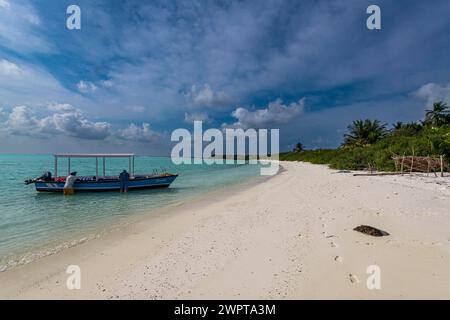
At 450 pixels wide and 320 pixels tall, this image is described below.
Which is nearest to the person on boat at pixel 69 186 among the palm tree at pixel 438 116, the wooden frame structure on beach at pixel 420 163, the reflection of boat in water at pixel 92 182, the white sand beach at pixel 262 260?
the reflection of boat in water at pixel 92 182

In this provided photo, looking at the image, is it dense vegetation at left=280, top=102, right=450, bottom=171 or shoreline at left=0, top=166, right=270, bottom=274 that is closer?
shoreline at left=0, top=166, right=270, bottom=274

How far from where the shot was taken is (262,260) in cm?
519

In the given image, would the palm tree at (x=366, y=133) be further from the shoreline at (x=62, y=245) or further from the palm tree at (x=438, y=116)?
the shoreline at (x=62, y=245)

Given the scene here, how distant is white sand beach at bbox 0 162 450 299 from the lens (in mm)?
4047

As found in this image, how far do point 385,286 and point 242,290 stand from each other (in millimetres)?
2393

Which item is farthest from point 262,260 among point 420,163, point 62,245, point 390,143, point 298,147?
point 298,147

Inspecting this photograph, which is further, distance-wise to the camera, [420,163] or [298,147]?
[298,147]

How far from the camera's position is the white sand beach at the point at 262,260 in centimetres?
405

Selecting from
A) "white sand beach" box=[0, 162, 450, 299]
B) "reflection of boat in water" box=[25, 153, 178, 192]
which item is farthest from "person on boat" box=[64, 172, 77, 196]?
"white sand beach" box=[0, 162, 450, 299]

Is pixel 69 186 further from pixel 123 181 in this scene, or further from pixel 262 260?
pixel 262 260

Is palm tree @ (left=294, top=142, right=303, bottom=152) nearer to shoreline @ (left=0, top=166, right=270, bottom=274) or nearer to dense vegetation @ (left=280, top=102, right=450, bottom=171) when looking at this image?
dense vegetation @ (left=280, top=102, right=450, bottom=171)
